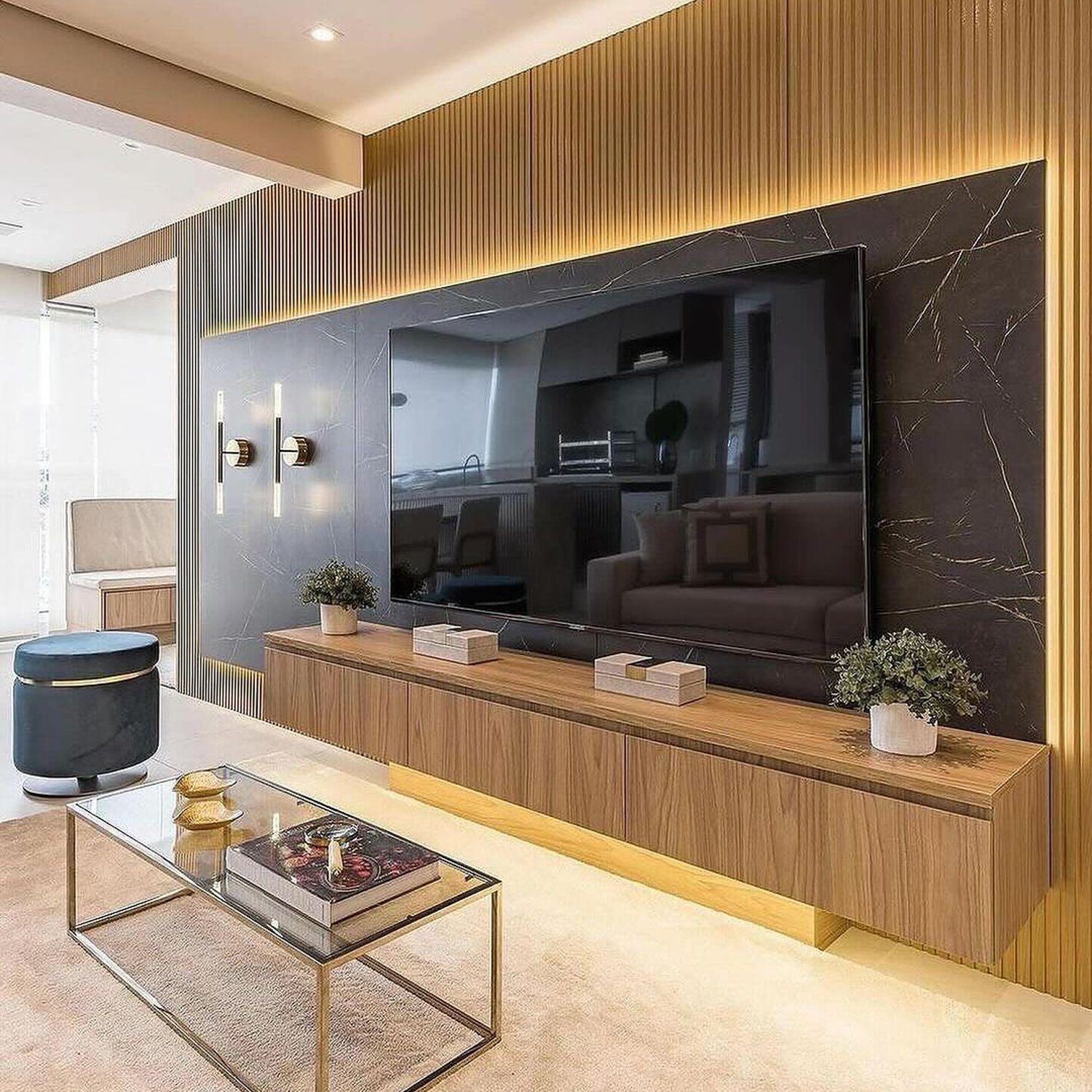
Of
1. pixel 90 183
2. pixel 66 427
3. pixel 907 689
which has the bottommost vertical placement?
pixel 907 689

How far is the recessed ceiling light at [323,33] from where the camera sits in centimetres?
296

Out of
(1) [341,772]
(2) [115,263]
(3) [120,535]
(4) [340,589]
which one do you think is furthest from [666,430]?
(3) [120,535]

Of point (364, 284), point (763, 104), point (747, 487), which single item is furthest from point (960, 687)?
point (364, 284)

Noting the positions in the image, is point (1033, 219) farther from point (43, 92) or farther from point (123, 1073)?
point (43, 92)

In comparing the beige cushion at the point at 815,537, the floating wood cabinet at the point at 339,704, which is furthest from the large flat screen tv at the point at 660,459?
the floating wood cabinet at the point at 339,704

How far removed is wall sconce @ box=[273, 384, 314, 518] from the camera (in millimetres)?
4109

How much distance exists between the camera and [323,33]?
3000 millimetres

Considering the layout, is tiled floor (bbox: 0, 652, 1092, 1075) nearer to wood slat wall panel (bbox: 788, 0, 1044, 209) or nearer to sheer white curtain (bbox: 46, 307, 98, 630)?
sheer white curtain (bbox: 46, 307, 98, 630)

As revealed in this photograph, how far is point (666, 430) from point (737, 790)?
1.03 m

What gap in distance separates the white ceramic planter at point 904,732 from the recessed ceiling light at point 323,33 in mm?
2684

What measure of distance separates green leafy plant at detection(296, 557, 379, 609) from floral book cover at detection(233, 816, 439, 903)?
5.00 ft

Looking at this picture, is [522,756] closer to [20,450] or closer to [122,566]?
[122,566]

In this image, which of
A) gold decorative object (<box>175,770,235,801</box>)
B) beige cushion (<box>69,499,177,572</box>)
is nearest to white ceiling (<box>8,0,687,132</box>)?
gold decorative object (<box>175,770,235,801</box>)

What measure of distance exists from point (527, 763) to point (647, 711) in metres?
0.45
